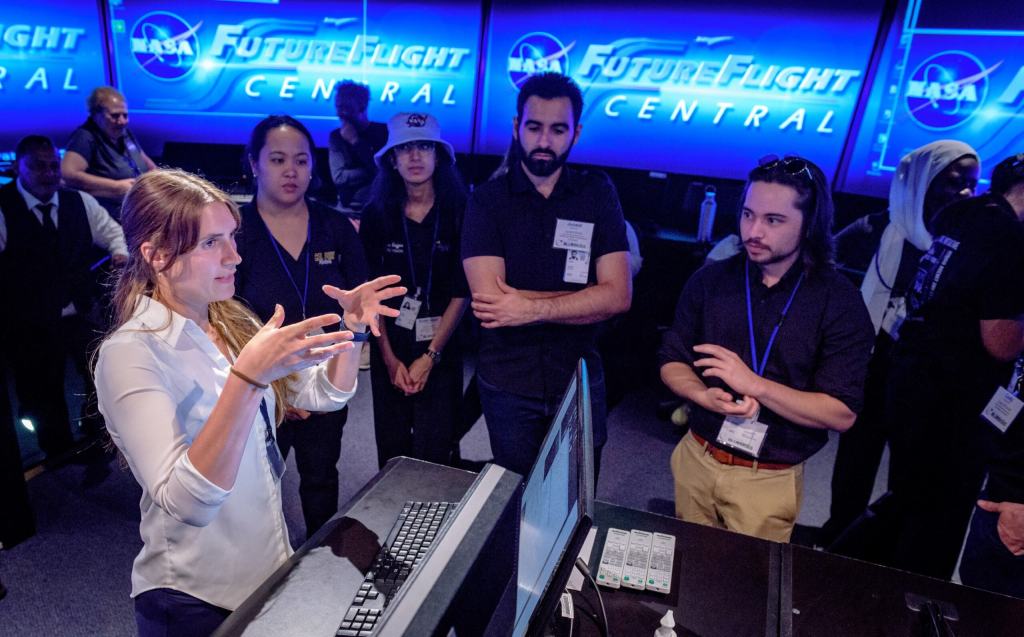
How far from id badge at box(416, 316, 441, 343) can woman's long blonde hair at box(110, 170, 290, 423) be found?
45.4 inches

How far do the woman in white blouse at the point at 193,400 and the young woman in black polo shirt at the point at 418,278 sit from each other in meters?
1.03

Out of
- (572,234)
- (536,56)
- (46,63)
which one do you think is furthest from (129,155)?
(572,234)

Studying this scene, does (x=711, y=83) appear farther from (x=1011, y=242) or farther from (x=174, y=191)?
(x=174, y=191)

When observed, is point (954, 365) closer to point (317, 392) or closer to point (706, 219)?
point (317, 392)

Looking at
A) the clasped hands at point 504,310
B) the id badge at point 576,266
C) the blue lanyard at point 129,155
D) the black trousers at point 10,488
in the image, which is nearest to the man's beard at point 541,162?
the id badge at point 576,266

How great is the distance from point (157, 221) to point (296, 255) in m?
0.83

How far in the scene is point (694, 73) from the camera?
4.95 meters

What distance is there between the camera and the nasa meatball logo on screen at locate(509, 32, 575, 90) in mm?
5270

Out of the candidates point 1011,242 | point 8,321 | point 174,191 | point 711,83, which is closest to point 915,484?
point 1011,242

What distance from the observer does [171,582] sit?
1205 millimetres

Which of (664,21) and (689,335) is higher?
(664,21)

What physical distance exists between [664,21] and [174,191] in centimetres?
465

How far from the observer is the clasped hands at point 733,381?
158 centimetres

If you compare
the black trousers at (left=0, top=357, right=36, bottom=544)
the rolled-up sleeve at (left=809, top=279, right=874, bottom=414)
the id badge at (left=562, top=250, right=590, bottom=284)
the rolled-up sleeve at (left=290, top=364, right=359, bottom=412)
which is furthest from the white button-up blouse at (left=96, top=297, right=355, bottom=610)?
the black trousers at (left=0, top=357, right=36, bottom=544)
